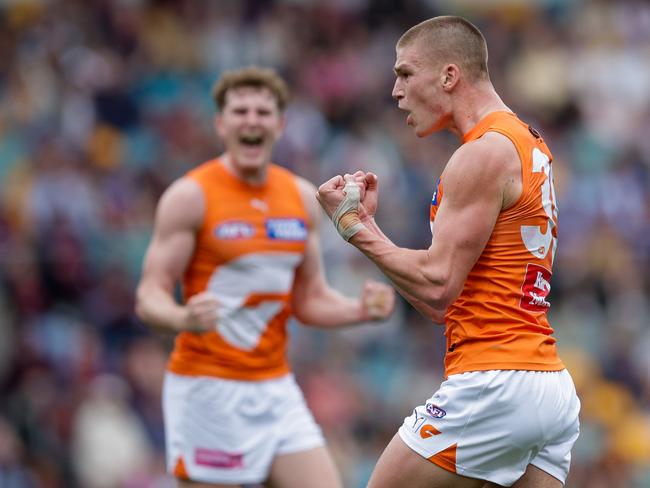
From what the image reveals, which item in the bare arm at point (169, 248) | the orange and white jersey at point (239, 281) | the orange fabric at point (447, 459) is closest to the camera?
the orange fabric at point (447, 459)

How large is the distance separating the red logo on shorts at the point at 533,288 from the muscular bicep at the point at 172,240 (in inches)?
94.2

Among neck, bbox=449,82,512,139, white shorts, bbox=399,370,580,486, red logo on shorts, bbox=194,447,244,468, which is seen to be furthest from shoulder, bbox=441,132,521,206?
red logo on shorts, bbox=194,447,244,468

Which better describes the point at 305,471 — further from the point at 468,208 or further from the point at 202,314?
the point at 468,208

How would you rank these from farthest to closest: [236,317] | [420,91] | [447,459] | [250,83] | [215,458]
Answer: [250,83], [236,317], [215,458], [420,91], [447,459]

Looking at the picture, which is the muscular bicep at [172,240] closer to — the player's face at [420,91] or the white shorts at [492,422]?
the player's face at [420,91]

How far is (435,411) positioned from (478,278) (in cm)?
58

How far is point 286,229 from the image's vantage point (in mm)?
7012

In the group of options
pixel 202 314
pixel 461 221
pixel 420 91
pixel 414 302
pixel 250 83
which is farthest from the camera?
pixel 250 83

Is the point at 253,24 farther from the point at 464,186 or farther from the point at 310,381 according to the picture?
the point at 464,186

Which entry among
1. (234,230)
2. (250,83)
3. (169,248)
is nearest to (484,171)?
(234,230)

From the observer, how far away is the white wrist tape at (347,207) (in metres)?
5.03

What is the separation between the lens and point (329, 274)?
1191 cm

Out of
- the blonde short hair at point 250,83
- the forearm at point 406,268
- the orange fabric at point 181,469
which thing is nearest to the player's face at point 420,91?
the forearm at point 406,268

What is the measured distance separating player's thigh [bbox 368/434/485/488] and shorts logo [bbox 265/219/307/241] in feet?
7.24
